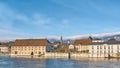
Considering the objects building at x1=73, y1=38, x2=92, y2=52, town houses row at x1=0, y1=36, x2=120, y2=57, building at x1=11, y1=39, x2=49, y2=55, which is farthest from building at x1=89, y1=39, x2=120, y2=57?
building at x1=11, y1=39, x2=49, y2=55

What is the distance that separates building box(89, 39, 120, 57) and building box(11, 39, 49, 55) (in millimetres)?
34319

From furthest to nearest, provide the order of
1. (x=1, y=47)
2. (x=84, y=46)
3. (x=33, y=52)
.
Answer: (x=1, y=47)
(x=33, y=52)
(x=84, y=46)

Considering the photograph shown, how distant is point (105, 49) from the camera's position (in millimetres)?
122812

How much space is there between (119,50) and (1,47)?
100 metres

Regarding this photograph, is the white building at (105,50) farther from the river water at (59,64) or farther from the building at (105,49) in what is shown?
the river water at (59,64)

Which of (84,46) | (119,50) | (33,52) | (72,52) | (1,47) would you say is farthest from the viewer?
(1,47)

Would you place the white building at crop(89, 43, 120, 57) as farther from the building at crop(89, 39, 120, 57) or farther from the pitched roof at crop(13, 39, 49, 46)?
the pitched roof at crop(13, 39, 49, 46)

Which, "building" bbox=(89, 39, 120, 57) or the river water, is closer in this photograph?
the river water

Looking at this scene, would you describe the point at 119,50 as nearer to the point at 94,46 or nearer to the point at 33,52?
the point at 94,46

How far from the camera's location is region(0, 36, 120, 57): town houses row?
122 meters

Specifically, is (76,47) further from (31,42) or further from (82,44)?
(31,42)

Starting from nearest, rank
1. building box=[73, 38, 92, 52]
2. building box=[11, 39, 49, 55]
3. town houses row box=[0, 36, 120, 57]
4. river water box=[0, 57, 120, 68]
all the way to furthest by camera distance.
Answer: river water box=[0, 57, 120, 68] < town houses row box=[0, 36, 120, 57] < building box=[73, 38, 92, 52] < building box=[11, 39, 49, 55]

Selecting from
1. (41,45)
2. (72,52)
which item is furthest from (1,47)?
(72,52)

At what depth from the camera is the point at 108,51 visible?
12225 cm
